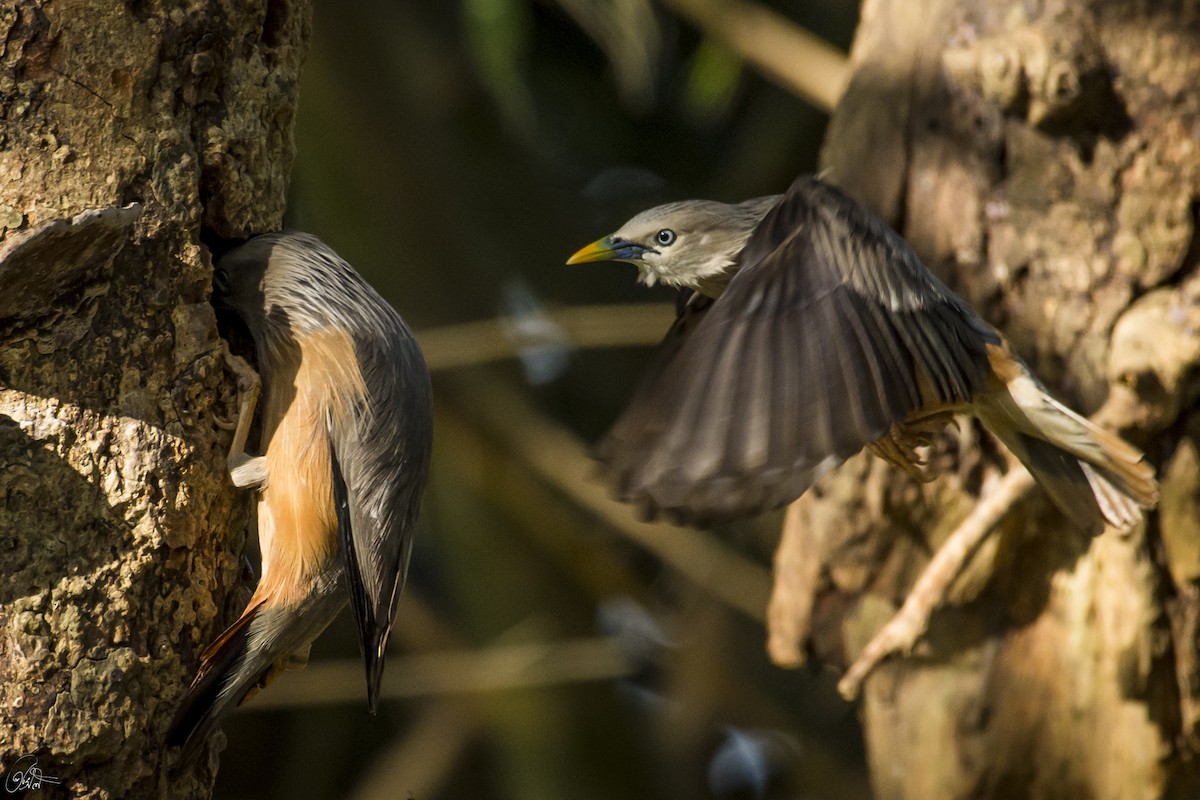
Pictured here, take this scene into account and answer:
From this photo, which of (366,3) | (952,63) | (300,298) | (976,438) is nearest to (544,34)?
(366,3)

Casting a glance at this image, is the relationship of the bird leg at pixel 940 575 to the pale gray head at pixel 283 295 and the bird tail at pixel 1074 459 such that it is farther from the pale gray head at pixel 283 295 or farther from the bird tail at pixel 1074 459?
the pale gray head at pixel 283 295

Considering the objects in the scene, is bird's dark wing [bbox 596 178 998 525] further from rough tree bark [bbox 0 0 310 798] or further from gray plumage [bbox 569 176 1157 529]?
rough tree bark [bbox 0 0 310 798]

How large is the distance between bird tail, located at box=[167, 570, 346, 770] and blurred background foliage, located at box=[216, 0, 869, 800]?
3.16m

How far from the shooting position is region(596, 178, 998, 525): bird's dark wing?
265cm

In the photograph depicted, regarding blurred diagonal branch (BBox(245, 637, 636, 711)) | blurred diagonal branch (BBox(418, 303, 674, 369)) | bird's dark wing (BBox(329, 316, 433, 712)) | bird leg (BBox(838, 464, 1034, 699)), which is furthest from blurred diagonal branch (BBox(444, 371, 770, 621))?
bird's dark wing (BBox(329, 316, 433, 712))

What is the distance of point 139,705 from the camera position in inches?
98.6

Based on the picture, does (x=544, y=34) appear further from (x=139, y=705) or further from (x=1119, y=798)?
(x=139, y=705)

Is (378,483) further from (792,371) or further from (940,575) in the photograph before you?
(940,575)

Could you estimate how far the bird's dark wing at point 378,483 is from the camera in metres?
2.86

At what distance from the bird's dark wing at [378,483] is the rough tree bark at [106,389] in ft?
0.84

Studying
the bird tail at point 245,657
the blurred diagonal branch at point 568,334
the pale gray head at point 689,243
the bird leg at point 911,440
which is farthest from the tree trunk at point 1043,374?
the bird tail at point 245,657

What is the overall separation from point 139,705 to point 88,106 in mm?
1089

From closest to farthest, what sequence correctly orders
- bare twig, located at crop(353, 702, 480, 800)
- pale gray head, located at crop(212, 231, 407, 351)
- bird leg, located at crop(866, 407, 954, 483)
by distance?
pale gray head, located at crop(212, 231, 407, 351) → bird leg, located at crop(866, 407, 954, 483) → bare twig, located at crop(353, 702, 480, 800)

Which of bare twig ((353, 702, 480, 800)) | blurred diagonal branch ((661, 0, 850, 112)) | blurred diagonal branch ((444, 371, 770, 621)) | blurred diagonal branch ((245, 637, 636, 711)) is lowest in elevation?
bare twig ((353, 702, 480, 800))
